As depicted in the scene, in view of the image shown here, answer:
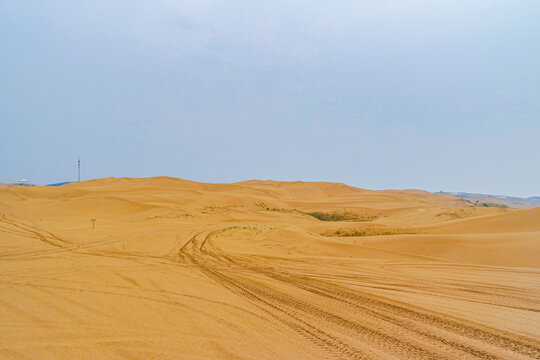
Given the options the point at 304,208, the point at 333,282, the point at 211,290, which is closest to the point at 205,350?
the point at 211,290

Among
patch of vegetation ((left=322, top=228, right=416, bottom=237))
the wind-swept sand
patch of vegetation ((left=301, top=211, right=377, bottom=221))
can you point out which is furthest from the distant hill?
the wind-swept sand

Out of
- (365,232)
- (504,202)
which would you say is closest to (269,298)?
(365,232)

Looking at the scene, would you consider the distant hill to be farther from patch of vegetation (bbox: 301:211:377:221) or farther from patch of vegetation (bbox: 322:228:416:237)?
patch of vegetation (bbox: 322:228:416:237)

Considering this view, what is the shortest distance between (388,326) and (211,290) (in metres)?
3.28

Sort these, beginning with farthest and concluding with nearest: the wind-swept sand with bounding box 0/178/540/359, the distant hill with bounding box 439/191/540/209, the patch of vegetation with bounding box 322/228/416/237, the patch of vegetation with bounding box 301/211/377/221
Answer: the distant hill with bounding box 439/191/540/209 → the patch of vegetation with bounding box 301/211/377/221 → the patch of vegetation with bounding box 322/228/416/237 → the wind-swept sand with bounding box 0/178/540/359

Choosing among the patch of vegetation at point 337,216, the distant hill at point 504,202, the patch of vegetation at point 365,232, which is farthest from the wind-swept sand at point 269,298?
the distant hill at point 504,202

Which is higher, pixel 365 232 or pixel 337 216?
pixel 337 216

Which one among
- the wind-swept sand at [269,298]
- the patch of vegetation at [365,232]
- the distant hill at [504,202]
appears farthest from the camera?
the distant hill at [504,202]

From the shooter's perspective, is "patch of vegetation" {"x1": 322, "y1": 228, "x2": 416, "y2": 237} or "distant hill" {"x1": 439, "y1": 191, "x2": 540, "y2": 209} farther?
"distant hill" {"x1": 439, "y1": 191, "x2": 540, "y2": 209}

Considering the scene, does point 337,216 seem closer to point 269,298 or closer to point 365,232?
point 365,232

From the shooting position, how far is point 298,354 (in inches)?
144

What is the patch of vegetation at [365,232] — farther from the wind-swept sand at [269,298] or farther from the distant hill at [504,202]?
the distant hill at [504,202]

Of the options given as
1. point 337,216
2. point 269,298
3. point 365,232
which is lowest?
point 269,298

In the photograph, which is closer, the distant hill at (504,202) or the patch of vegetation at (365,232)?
the patch of vegetation at (365,232)
